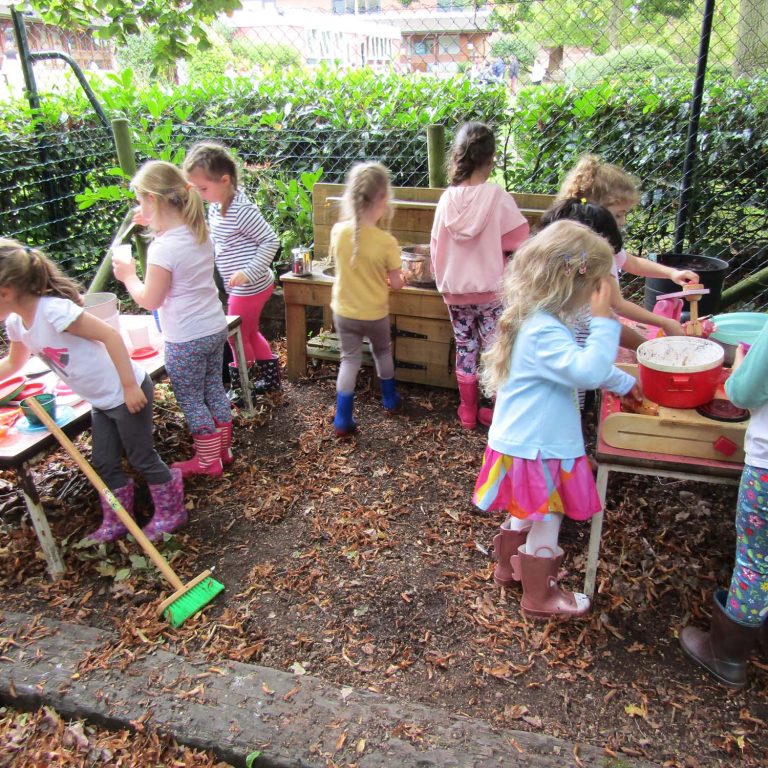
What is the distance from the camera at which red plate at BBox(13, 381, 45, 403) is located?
3207 mm

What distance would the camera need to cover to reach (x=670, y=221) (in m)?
5.18

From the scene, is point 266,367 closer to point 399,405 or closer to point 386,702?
point 399,405

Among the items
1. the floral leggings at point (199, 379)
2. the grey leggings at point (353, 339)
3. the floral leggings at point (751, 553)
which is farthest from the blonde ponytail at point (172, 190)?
the floral leggings at point (751, 553)

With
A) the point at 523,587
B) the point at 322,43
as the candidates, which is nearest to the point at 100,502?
the point at 523,587

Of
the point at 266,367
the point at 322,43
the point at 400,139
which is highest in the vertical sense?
the point at 322,43

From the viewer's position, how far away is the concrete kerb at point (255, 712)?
2045 millimetres

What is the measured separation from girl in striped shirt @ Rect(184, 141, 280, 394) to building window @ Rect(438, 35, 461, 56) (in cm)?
250

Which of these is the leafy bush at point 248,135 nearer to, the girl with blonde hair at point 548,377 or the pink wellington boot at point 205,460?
the pink wellington boot at point 205,460

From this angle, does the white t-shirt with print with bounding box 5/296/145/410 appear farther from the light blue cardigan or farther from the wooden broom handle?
the light blue cardigan

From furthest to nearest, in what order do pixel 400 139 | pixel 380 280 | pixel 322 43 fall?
pixel 322 43 → pixel 400 139 → pixel 380 280

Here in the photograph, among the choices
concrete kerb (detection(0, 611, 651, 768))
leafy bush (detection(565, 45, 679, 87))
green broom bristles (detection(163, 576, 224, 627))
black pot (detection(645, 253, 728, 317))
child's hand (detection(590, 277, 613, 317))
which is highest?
leafy bush (detection(565, 45, 679, 87))

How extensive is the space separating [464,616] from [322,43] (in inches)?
261

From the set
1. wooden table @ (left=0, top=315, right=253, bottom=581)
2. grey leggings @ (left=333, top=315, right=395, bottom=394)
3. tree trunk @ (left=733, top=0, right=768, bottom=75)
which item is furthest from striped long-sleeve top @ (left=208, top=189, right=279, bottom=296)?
tree trunk @ (left=733, top=0, right=768, bottom=75)

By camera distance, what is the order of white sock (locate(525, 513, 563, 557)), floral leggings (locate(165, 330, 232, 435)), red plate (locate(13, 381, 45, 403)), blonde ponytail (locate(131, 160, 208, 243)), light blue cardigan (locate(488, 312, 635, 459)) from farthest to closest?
floral leggings (locate(165, 330, 232, 435)), red plate (locate(13, 381, 45, 403)), blonde ponytail (locate(131, 160, 208, 243)), white sock (locate(525, 513, 563, 557)), light blue cardigan (locate(488, 312, 635, 459))
